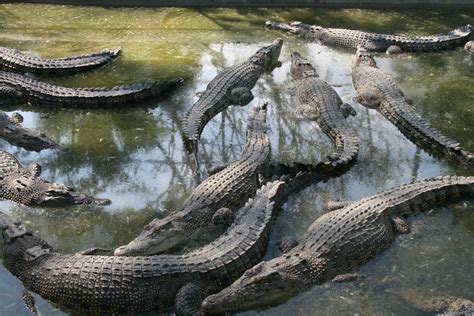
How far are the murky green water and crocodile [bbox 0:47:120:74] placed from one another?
0.78ft

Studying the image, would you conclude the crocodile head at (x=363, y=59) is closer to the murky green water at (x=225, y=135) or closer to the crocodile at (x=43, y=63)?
the murky green water at (x=225, y=135)

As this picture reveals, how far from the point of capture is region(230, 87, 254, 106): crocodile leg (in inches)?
325

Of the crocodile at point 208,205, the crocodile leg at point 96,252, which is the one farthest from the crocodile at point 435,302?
the crocodile leg at point 96,252

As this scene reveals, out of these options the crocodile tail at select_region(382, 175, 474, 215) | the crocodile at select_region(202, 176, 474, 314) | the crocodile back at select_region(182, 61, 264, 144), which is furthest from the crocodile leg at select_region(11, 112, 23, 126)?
the crocodile tail at select_region(382, 175, 474, 215)

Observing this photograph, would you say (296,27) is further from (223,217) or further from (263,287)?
(263,287)

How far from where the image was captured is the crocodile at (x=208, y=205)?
5.24m

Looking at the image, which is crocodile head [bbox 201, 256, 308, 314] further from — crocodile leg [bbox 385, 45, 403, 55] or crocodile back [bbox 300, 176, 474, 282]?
crocodile leg [bbox 385, 45, 403, 55]

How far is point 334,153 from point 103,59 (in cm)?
433

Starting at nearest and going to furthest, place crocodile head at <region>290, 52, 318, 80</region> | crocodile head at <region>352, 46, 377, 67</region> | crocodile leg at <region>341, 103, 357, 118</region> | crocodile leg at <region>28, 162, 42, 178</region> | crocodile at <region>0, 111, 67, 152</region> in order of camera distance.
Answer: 1. crocodile leg at <region>28, 162, 42, 178</region>
2. crocodile at <region>0, 111, 67, 152</region>
3. crocodile leg at <region>341, 103, 357, 118</region>
4. crocodile head at <region>290, 52, 318, 80</region>
5. crocodile head at <region>352, 46, 377, 67</region>

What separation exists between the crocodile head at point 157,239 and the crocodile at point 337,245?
879 millimetres

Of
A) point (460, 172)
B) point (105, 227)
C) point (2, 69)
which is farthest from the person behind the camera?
point (2, 69)

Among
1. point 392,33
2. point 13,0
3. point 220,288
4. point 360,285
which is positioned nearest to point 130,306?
point 220,288

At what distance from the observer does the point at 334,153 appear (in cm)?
672

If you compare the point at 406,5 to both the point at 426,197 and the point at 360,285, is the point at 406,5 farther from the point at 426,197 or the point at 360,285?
the point at 360,285
